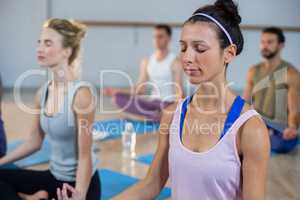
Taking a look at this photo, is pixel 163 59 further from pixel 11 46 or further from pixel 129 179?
pixel 11 46

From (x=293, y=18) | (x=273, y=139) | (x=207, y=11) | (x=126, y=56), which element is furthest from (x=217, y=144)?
(x=293, y=18)

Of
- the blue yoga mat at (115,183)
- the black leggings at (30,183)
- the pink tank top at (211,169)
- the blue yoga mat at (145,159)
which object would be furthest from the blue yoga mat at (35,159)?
the pink tank top at (211,169)

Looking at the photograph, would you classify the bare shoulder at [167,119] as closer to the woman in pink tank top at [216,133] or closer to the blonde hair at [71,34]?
the woman in pink tank top at [216,133]

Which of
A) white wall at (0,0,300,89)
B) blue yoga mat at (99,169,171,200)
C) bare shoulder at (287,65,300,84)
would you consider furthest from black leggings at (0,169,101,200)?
white wall at (0,0,300,89)

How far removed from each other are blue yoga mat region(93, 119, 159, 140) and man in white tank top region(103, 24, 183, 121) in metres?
0.08

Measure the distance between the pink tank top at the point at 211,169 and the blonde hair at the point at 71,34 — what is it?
0.86m

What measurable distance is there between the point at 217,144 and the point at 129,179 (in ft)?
4.88

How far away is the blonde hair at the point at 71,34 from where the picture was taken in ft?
5.90

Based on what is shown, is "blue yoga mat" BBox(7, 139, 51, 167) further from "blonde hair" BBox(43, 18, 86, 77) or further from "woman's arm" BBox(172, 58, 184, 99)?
"woman's arm" BBox(172, 58, 184, 99)

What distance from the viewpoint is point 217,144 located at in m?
1.07

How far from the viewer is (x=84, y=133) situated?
1636mm

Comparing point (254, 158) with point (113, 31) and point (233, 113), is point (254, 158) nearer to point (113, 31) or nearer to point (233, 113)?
point (233, 113)

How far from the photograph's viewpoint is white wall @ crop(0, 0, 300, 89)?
228 inches

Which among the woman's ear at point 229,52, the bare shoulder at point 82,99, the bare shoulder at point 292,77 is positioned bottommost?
the bare shoulder at point 82,99
